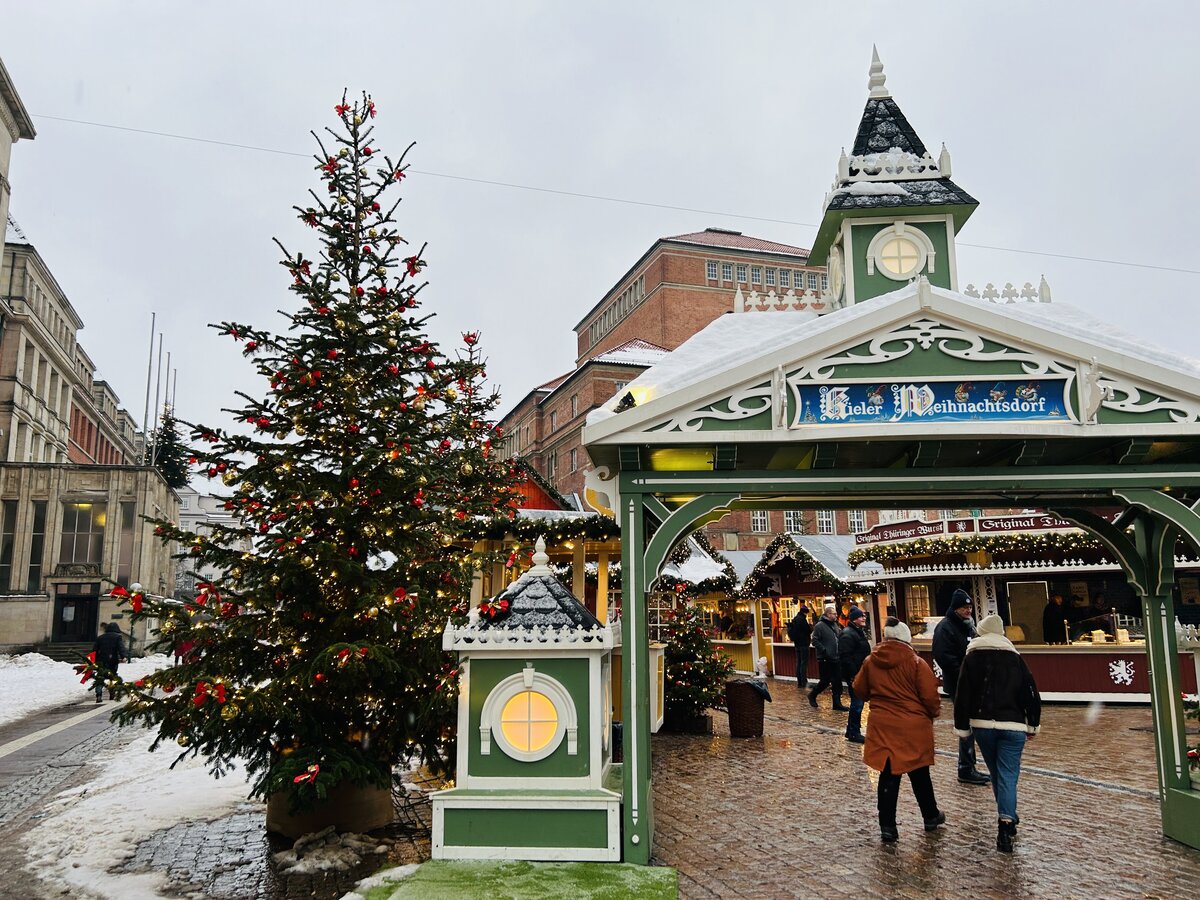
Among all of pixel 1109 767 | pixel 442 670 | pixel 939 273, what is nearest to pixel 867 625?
pixel 1109 767

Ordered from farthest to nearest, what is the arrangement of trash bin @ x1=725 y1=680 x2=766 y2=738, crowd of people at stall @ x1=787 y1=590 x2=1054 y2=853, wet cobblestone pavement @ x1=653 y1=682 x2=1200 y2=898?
trash bin @ x1=725 y1=680 x2=766 y2=738
crowd of people at stall @ x1=787 y1=590 x2=1054 y2=853
wet cobblestone pavement @ x1=653 y1=682 x2=1200 y2=898

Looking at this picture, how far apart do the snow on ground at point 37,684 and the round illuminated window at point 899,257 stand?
56.9ft

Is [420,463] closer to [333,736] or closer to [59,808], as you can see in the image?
[333,736]

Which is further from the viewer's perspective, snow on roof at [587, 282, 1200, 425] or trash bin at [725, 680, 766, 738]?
trash bin at [725, 680, 766, 738]

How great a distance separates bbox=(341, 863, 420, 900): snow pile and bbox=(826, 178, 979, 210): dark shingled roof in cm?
769

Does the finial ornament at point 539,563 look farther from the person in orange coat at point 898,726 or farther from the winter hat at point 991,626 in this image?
the winter hat at point 991,626

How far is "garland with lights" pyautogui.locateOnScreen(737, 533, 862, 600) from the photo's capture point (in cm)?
2189

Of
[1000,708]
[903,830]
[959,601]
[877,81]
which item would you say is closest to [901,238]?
[877,81]

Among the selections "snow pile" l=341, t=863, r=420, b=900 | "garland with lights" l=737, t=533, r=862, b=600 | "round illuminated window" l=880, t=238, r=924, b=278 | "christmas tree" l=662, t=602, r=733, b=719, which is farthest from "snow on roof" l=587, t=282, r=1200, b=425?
"garland with lights" l=737, t=533, r=862, b=600

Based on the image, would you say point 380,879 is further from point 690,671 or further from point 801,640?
point 801,640

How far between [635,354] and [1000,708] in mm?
43706

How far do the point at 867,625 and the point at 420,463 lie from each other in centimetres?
2146

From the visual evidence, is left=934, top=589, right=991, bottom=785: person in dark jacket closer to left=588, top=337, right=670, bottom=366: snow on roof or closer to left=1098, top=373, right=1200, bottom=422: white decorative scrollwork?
left=1098, top=373, right=1200, bottom=422: white decorative scrollwork

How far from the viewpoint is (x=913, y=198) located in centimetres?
980
